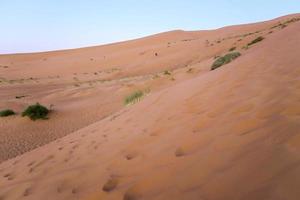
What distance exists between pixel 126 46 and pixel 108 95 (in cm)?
6167

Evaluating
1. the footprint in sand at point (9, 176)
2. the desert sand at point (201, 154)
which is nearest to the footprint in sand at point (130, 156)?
the desert sand at point (201, 154)

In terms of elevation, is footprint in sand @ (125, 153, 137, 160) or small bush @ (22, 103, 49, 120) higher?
footprint in sand @ (125, 153, 137, 160)

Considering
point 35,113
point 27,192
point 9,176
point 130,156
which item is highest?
point 130,156

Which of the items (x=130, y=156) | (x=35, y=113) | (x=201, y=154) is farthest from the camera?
(x=35, y=113)

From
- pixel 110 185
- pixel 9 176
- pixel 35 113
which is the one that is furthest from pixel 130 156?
pixel 35 113

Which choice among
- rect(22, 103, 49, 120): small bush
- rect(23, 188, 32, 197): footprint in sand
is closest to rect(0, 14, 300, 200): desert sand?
rect(23, 188, 32, 197): footprint in sand

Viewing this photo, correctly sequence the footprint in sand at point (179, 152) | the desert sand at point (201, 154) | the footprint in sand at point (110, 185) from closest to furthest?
the desert sand at point (201, 154) → the footprint in sand at point (110, 185) → the footprint in sand at point (179, 152)

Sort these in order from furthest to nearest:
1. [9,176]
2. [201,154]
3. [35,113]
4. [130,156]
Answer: [35,113], [9,176], [130,156], [201,154]

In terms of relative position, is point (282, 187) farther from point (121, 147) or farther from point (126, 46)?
point (126, 46)

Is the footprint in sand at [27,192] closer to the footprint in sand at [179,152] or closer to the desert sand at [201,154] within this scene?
the desert sand at [201,154]

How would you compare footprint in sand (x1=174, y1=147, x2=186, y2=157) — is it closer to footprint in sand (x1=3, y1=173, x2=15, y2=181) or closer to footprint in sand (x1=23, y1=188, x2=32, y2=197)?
footprint in sand (x1=23, y1=188, x2=32, y2=197)

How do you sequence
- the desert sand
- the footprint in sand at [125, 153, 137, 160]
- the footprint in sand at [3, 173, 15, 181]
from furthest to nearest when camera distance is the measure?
the footprint in sand at [3, 173, 15, 181] → the footprint in sand at [125, 153, 137, 160] → the desert sand

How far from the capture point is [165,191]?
2.59m

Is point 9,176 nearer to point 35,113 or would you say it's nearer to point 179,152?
point 179,152
